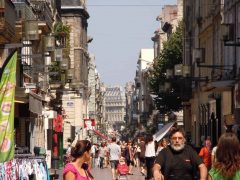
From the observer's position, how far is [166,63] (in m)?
80.5

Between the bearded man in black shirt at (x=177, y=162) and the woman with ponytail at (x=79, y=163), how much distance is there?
0.93m

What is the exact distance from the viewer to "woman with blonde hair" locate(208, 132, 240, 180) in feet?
40.0

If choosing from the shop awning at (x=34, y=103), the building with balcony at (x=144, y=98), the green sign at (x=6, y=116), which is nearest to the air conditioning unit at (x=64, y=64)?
the shop awning at (x=34, y=103)

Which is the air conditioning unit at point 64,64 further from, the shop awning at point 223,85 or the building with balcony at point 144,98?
the building with balcony at point 144,98

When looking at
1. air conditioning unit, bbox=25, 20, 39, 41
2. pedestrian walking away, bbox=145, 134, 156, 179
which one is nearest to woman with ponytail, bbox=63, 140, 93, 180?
air conditioning unit, bbox=25, 20, 39, 41

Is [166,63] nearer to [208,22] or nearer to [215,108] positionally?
[208,22]

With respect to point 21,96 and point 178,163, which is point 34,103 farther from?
point 178,163

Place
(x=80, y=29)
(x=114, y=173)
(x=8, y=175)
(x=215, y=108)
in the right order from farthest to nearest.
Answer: (x=80, y=29)
(x=215, y=108)
(x=114, y=173)
(x=8, y=175)

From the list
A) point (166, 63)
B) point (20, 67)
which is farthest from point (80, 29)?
point (20, 67)

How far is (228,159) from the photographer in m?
12.2

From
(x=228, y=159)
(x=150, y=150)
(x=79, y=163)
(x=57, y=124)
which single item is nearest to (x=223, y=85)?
(x=150, y=150)

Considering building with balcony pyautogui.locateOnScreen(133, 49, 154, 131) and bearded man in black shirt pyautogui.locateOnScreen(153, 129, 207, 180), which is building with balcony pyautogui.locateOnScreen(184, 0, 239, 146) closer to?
bearded man in black shirt pyautogui.locateOnScreen(153, 129, 207, 180)

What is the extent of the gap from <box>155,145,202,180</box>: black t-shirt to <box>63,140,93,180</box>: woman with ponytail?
1014 millimetres

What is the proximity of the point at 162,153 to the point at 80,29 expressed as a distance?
4017 inches
